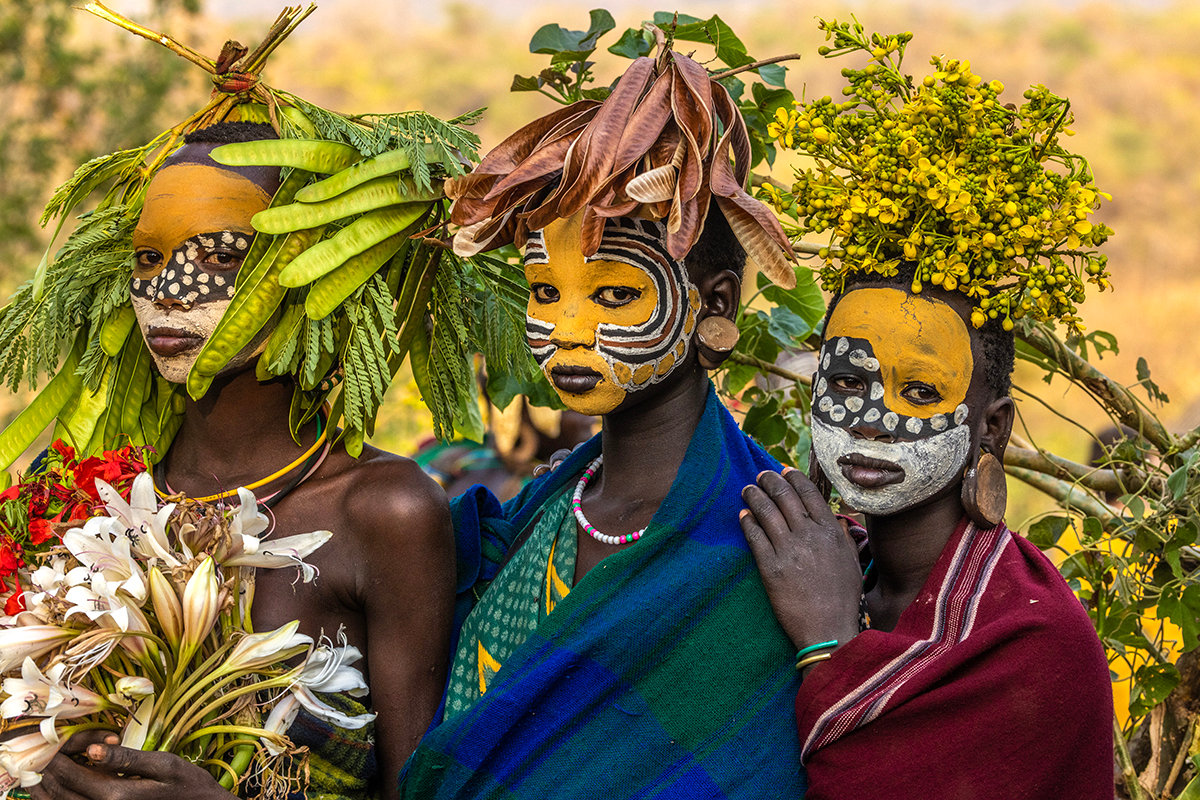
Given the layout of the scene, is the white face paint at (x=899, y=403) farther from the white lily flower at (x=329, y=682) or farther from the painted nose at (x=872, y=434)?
the white lily flower at (x=329, y=682)

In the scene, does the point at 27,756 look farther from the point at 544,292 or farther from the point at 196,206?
the point at 544,292

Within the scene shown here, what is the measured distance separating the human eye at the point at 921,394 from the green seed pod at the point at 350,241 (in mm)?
1259

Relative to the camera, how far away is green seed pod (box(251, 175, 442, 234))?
9.45ft

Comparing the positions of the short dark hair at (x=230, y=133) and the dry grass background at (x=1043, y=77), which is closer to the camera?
the short dark hair at (x=230, y=133)

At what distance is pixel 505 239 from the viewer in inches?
114

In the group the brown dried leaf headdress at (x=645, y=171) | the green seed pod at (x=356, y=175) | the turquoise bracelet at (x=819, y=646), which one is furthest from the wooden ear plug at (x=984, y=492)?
the green seed pod at (x=356, y=175)

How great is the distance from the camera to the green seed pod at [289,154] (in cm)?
289

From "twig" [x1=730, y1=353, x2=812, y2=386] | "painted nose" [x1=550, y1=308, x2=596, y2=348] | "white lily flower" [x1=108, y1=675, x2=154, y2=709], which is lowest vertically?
"white lily flower" [x1=108, y1=675, x2=154, y2=709]

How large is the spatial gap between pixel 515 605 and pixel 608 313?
740 mm

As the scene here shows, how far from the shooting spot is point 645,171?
2.63 metres

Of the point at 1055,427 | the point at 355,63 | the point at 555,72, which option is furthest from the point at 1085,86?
the point at 555,72

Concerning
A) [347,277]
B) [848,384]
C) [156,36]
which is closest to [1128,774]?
[848,384]

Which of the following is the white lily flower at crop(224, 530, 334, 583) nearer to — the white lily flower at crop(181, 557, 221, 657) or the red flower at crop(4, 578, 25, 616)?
the white lily flower at crop(181, 557, 221, 657)

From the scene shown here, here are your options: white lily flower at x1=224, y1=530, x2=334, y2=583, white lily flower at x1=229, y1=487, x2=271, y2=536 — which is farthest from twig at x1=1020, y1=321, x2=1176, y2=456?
white lily flower at x1=229, y1=487, x2=271, y2=536
